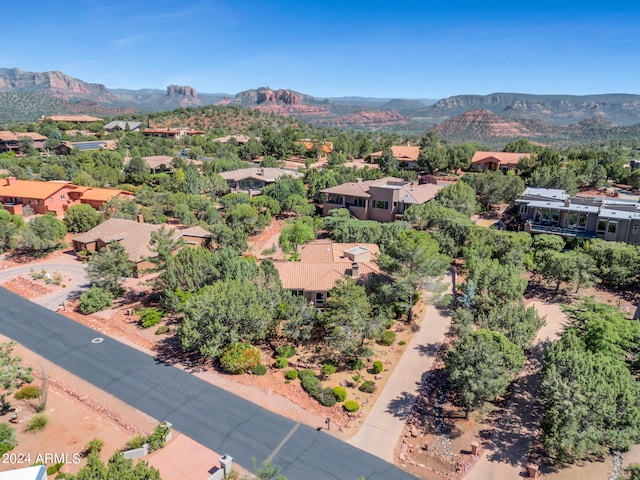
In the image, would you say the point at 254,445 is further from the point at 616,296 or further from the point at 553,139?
the point at 553,139

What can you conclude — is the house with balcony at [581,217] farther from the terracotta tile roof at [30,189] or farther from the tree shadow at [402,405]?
the terracotta tile roof at [30,189]

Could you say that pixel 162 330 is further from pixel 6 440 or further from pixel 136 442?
pixel 6 440

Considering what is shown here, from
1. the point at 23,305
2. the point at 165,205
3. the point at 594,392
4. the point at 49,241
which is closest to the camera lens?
the point at 594,392

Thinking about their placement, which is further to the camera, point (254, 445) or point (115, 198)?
point (115, 198)

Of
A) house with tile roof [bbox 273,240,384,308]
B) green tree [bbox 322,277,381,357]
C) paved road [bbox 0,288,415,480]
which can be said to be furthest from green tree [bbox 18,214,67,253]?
green tree [bbox 322,277,381,357]

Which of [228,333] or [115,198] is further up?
[115,198]

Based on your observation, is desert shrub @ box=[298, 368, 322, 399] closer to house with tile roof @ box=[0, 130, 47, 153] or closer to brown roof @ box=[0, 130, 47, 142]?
house with tile roof @ box=[0, 130, 47, 153]

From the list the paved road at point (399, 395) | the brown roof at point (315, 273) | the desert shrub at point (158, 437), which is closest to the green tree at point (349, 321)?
the paved road at point (399, 395)

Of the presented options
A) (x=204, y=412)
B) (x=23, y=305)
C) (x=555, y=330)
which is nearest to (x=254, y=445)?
(x=204, y=412)
